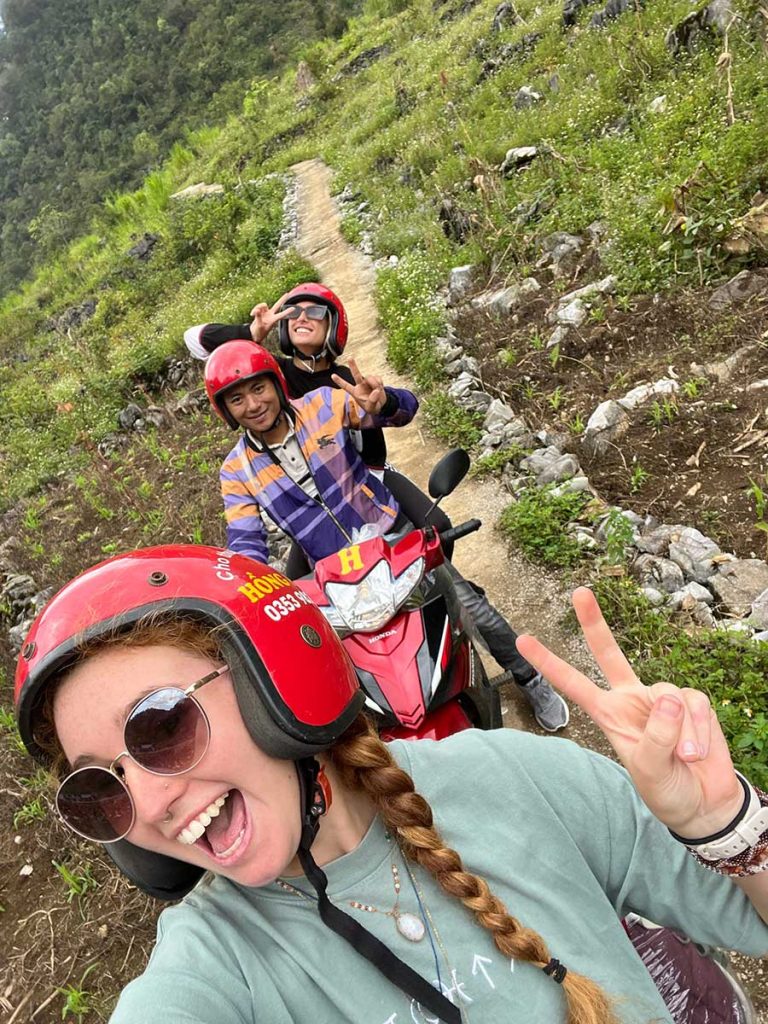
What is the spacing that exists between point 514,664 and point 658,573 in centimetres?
96

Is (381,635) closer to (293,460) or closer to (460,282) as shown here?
(293,460)

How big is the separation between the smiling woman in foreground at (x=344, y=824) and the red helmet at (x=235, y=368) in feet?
6.19

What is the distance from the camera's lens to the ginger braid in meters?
1.19

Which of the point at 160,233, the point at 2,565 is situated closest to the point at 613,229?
the point at 2,565

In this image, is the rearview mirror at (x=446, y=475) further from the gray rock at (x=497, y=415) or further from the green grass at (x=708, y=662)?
the gray rock at (x=497, y=415)

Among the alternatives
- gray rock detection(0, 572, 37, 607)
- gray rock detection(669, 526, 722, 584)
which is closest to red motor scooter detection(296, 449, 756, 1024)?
gray rock detection(669, 526, 722, 584)

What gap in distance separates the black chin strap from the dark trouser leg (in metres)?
2.19

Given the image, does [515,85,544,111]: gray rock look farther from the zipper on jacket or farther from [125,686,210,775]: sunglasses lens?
[125,686,210,775]: sunglasses lens

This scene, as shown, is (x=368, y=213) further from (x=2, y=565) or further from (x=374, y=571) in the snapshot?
(x=374, y=571)

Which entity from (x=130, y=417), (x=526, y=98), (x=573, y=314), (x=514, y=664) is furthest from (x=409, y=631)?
(x=526, y=98)

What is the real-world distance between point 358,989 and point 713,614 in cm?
274

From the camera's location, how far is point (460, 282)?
7.81 m

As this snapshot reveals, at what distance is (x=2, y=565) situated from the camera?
7391 mm

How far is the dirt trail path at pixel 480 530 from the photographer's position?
3.86 metres
